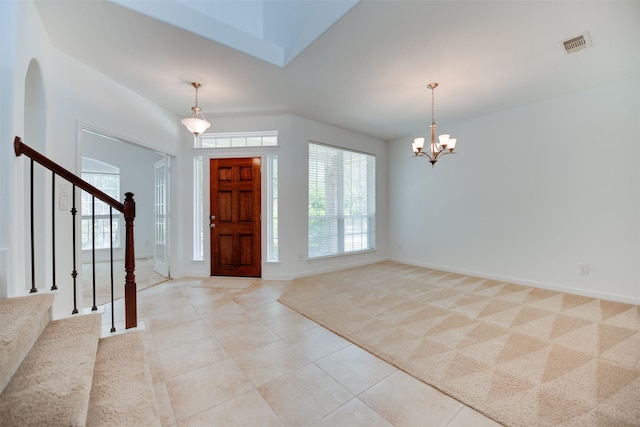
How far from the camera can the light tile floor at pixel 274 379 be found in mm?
1409

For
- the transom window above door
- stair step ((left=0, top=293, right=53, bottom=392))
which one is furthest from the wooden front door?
stair step ((left=0, top=293, right=53, bottom=392))

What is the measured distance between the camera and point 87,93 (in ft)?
8.98

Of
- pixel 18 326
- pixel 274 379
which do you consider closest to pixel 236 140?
pixel 18 326

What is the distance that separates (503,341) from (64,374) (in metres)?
2.98

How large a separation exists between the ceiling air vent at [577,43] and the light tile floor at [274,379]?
10.6 feet

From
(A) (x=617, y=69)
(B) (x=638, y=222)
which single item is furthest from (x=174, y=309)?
(A) (x=617, y=69)

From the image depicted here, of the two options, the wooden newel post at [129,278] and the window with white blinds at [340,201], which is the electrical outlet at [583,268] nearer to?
the window with white blinds at [340,201]

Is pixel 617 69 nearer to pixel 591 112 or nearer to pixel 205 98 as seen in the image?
pixel 591 112

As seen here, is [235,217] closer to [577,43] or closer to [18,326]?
[18,326]

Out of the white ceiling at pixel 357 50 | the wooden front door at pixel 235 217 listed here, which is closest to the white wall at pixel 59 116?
the white ceiling at pixel 357 50

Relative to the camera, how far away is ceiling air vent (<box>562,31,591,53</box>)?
89.5 inches

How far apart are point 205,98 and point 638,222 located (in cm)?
564

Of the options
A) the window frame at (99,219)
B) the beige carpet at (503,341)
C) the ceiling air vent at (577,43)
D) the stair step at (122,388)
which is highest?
the ceiling air vent at (577,43)

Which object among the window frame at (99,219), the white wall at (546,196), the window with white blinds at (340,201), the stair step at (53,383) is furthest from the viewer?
the window frame at (99,219)
